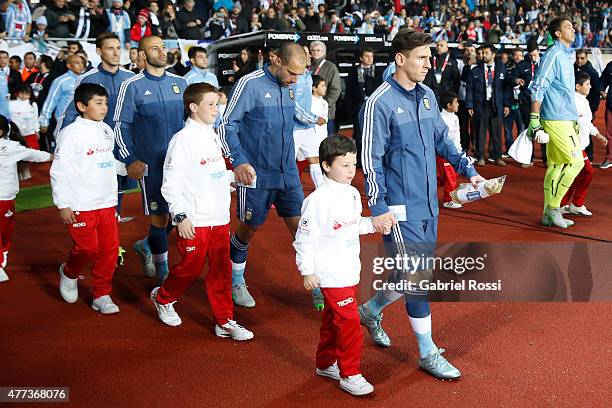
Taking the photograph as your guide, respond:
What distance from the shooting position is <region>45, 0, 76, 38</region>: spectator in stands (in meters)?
15.5

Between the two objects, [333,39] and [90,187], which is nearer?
[90,187]

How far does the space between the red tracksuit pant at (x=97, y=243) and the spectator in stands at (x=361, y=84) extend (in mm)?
6380

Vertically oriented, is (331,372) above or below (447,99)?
below

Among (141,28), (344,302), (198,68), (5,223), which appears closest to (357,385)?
(344,302)

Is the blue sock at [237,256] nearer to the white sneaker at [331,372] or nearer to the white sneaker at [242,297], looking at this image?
the white sneaker at [242,297]

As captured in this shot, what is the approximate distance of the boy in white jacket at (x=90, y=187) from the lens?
209 inches

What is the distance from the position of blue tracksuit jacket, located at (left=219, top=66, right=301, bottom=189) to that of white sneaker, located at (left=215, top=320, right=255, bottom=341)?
1.10m

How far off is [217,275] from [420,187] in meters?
1.62

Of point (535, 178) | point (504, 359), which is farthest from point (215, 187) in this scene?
point (535, 178)

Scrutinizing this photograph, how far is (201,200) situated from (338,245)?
1.29 metres

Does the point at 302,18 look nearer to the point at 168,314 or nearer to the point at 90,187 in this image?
the point at 90,187

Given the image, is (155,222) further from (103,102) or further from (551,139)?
(551,139)

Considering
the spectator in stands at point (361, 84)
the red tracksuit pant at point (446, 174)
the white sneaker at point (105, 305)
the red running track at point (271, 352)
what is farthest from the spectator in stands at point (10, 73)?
the white sneaker at point (105, 305)

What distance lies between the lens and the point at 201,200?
15.8 ft
